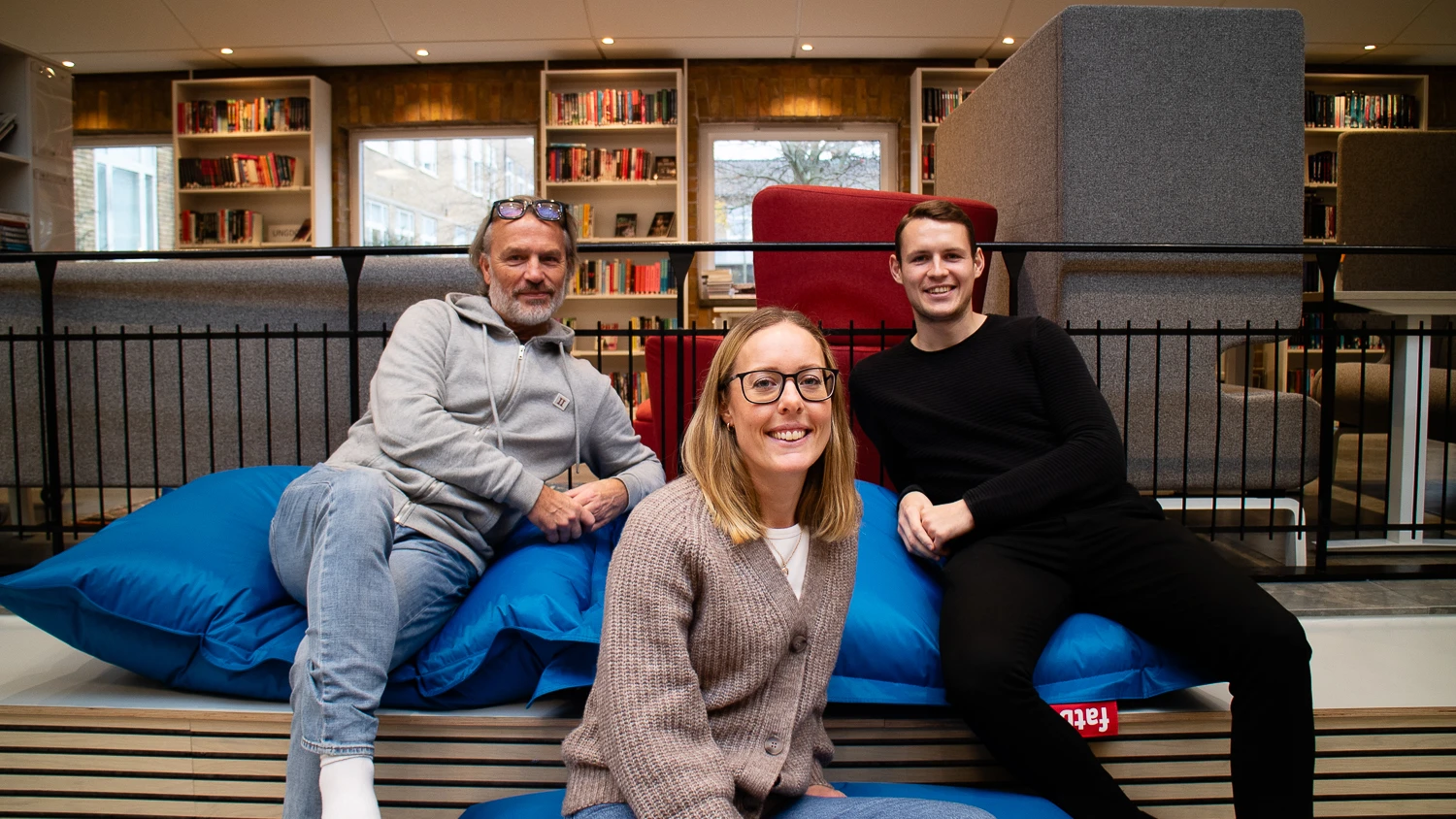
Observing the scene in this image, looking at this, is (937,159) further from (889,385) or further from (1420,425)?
(889,385)

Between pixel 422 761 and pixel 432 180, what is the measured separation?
617 centimetres

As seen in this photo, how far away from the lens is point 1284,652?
1354mm

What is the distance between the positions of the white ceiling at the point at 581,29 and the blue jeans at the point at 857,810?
5.32m

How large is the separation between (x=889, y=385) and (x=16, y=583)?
68.6 inches

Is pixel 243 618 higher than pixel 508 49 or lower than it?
lower

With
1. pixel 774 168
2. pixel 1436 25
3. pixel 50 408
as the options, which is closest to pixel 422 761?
pixel 50 408

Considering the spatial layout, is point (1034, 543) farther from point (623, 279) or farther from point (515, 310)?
point (623, 279)

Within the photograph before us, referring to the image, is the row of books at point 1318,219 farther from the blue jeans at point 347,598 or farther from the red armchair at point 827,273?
the blue jeans at point 347,598

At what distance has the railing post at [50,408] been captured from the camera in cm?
254

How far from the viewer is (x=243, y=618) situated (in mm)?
1510

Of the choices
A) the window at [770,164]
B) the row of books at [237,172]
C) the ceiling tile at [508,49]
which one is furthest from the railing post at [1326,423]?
the row of books at [237,172]

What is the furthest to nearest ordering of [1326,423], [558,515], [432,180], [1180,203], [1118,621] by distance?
1. [432,180]
2. [1180,203]
3. [1326,423]
4. [558,515]
5. [1118,621]

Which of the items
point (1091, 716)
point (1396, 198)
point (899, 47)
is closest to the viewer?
point (1091, 716)

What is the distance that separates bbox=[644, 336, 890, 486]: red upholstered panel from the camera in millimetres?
2539
